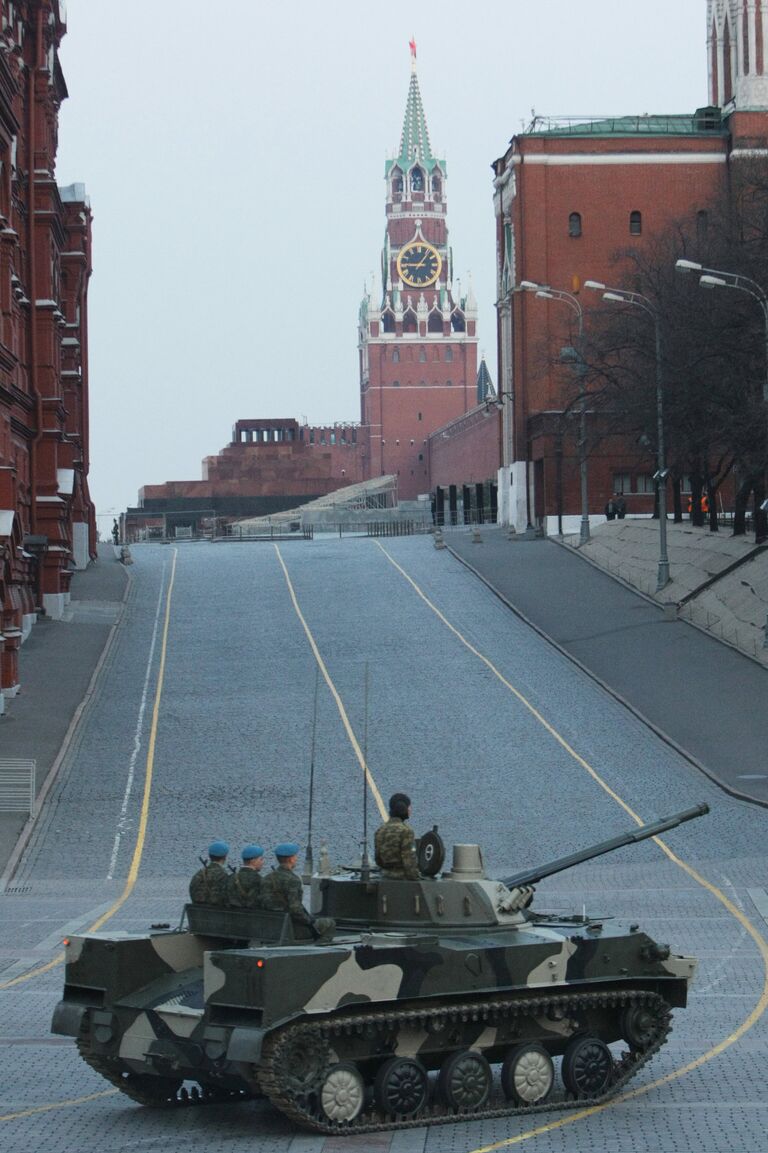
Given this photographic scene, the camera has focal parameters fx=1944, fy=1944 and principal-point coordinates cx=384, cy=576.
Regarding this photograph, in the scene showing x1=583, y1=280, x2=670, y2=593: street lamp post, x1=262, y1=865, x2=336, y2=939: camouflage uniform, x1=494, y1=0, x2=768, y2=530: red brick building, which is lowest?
x1=262, y1=865, x2=336, y2=939: camouflage uniform

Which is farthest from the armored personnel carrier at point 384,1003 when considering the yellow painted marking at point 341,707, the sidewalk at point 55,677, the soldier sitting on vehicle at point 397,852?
the sidewalk at point 55,677

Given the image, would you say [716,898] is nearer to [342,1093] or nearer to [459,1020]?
[459,1020]

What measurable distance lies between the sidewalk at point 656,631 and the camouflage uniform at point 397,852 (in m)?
19.9

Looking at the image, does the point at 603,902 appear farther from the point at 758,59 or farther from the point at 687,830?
the point at 758,59

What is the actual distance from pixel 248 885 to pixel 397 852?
116 cm

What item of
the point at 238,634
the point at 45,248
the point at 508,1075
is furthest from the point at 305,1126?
the point at 45,248

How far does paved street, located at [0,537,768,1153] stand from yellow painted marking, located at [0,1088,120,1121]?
0.03m

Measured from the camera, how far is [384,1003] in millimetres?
12734

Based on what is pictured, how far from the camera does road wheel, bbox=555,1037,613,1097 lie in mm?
13422

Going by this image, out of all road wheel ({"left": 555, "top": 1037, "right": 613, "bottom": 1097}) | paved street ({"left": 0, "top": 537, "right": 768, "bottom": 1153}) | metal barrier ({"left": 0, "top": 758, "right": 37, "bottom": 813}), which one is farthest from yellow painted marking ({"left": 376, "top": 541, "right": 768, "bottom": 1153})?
metal barrier ({"left": 0, "top": 758, "right": 37, "bottom": 813})

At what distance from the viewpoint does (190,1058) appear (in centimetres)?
1261

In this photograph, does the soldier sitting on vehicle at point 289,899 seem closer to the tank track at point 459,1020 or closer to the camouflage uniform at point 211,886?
the camouflage uniform at point 211,886

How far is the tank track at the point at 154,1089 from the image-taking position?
43.1ft

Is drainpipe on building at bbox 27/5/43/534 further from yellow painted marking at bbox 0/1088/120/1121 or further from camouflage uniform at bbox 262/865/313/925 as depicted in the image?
camouflage uniform at bbox 262/865/313/925
